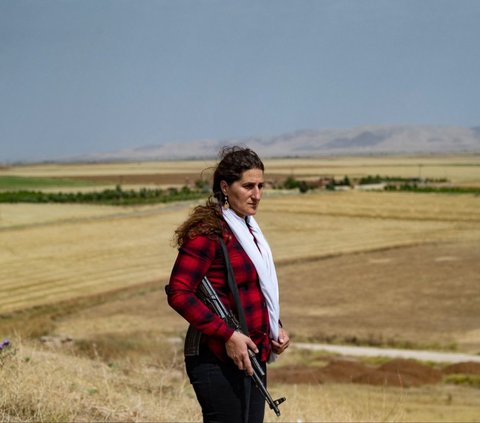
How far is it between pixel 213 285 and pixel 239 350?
0.31 m

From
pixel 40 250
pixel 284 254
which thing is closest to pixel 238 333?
pixel 284 254

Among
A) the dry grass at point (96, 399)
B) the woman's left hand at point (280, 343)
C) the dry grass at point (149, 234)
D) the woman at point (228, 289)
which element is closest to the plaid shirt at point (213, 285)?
the woman at point (228, 289)

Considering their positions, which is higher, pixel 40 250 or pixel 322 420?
pixel 322 420

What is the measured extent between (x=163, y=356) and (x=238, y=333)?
42.6 feet

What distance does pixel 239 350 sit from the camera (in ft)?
11.5

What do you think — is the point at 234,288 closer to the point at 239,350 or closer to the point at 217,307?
the point at 217,307

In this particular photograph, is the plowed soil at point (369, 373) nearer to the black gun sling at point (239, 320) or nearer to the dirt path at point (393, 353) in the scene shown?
the dirt path at point (393, 353)

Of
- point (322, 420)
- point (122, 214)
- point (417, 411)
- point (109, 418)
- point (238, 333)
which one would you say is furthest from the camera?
point (122, 214)

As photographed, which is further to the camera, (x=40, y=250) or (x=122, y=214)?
(x=122, y=214)

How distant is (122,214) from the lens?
53594 mm

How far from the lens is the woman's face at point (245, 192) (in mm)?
3707

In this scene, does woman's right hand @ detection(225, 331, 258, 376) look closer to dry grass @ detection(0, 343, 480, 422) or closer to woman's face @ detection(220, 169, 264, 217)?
woman's face @ detection(220, 169, 264, 217)

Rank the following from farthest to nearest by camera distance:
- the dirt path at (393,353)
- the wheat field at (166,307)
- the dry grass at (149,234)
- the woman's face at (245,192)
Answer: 1. the dry grass at (149,234)
2. the dirt path at (393,353)
3. the wheat field at (166,307)
4. the woman's face at (245,192)

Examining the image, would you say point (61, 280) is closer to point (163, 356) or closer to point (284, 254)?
point (284, 254)
